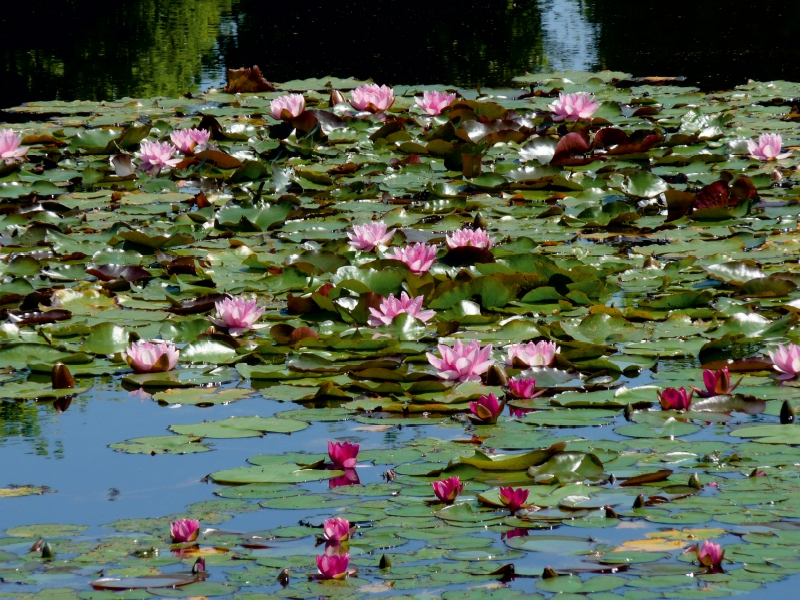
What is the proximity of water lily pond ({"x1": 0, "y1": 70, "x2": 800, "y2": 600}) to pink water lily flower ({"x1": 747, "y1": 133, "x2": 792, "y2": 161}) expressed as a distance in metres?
0.01

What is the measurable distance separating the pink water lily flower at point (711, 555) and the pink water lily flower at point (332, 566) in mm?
716

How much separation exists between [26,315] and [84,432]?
116 centimetres

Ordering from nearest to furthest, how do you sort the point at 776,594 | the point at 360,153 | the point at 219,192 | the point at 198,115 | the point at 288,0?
the point at 776,594 < the point at 219,192 < the point at 360,153 < the point at 198,115 < the point at 288,0

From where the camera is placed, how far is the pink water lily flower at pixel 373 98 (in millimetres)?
7773

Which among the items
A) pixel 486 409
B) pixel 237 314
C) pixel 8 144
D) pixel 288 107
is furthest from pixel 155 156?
pixel 486 409

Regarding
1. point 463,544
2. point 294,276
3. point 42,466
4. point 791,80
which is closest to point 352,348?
point 294,276

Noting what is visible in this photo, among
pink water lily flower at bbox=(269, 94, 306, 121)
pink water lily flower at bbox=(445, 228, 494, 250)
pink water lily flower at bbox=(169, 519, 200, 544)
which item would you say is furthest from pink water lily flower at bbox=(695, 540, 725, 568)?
pink water lily flower at bbox=(269, 94, 306, 121)

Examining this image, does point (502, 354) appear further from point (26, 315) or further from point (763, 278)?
point (26, 315)

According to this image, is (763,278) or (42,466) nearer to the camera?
(42,466)

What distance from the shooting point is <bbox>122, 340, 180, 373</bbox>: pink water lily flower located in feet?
11.4

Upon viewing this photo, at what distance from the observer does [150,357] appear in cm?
349

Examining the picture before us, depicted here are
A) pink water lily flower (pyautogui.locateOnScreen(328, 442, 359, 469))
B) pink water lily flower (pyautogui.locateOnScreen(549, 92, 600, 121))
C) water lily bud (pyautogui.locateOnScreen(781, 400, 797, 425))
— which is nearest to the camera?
pink water lily flower (pyautogui.locateOnScreen(328, 442, 359, 469))

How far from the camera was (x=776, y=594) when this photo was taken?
202 centimetres

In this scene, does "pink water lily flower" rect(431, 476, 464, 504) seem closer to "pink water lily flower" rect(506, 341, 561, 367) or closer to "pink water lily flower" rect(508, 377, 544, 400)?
"pink water lily flower" rect(508, 377, 544, 400)
